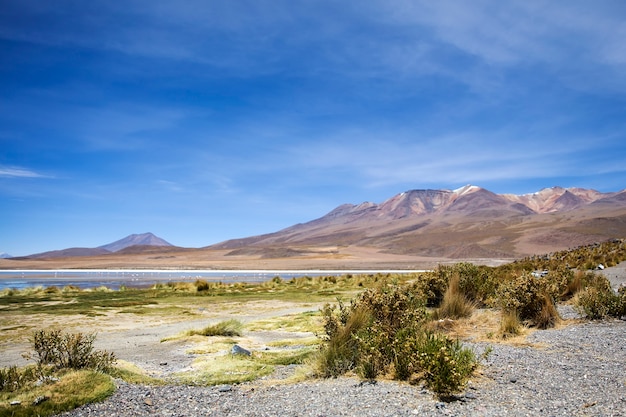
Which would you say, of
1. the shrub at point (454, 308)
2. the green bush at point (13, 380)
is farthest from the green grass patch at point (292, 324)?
the green bush at point (13, 380)

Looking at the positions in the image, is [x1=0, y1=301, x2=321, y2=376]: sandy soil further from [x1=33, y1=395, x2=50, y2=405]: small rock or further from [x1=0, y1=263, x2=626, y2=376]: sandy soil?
[x1=33, y1=395, x2=50, y2=405]: small rock

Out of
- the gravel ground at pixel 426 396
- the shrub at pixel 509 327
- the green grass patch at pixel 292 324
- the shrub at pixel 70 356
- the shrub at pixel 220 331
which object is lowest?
the green grass patch at pixel 292 324

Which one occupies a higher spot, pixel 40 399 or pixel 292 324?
pixel 40 399

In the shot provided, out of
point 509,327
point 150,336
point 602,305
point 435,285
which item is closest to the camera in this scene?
point 509,327

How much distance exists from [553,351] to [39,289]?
3084 centimetres

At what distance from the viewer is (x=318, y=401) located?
622cm

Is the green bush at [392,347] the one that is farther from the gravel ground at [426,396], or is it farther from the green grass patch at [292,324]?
the green grass patch at [292,324]

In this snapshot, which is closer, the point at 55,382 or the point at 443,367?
the point at 443,367

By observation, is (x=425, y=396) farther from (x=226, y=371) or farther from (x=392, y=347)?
(x=226, y=371)

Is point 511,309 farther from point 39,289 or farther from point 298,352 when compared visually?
point 39,289

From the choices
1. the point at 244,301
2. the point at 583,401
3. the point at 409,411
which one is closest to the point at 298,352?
the point at 409,411

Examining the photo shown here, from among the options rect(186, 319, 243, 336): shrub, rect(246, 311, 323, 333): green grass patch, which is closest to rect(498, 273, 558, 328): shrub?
rect(246, 311, 323, 333): green grass patch

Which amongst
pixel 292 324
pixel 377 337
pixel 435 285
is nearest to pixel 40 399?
pixel 377 337

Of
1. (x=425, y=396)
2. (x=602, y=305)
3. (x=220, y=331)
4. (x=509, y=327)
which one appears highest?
(x=602, y=305)
